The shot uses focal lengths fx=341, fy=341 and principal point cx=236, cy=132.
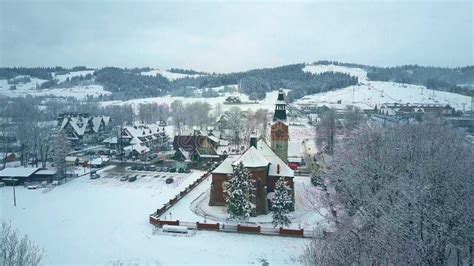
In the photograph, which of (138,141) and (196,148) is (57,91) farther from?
(196,148)

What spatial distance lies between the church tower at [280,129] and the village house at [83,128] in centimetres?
4430

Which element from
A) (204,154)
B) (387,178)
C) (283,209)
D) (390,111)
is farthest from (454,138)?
(390,111)

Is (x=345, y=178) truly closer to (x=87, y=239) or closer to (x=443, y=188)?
(x=443, y=188)

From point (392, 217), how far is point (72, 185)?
33.1 meters

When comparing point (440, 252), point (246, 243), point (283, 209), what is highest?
point (440, 252)

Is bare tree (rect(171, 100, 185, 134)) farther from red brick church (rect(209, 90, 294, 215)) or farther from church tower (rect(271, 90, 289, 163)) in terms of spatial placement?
red brick church (rect(209, 90, 294, 215))

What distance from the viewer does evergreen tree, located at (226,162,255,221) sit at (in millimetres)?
25188

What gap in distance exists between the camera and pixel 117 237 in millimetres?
22812

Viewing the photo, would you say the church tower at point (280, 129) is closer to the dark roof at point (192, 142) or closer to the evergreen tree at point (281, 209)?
the evergreen tree at point (281, 209)

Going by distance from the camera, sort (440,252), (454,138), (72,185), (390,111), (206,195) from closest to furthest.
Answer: (440,252)
(454,138)
(206,195)
(72,185)
(390,111)

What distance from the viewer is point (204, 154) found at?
51.8 metres

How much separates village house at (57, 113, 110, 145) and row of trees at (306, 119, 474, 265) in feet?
180

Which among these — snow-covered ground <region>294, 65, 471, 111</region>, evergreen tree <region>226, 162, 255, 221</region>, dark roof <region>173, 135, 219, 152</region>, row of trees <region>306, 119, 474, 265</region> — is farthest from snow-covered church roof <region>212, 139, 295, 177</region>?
snow-covered ground <region>294, 65, 471, 111</region>

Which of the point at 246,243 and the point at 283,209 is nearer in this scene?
the point at 246,243
